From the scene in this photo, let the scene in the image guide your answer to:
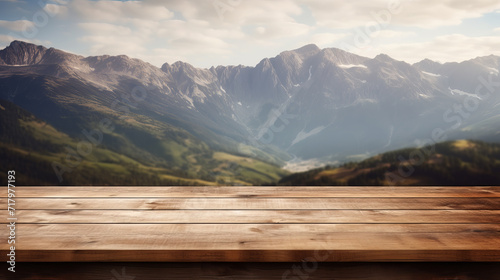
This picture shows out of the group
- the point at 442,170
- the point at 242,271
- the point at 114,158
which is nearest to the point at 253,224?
the point at 242,271

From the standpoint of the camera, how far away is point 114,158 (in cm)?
10562

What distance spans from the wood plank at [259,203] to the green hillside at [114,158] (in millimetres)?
87071

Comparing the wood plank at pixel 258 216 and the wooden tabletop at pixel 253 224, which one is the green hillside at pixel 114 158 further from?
the wood plank at pixel 258 216

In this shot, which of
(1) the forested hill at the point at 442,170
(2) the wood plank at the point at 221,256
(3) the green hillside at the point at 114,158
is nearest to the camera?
(2) the wood plank at the point at 221,256

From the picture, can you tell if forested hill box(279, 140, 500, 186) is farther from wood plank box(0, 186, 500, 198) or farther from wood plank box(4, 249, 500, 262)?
wood plank box(4, 249, 500, 262)

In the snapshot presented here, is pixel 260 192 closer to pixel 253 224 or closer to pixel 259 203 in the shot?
pixel 259 203

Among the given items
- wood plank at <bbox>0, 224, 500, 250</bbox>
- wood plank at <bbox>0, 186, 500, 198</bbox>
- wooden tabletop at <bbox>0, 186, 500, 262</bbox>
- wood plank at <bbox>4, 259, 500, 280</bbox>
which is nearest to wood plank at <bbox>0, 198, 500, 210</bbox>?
wooden tabletop at <bbox>0, 186, 500, 262</bbox>

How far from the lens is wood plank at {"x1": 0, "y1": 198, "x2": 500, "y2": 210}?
7.43 feet

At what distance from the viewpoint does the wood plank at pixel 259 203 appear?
2.26 meters

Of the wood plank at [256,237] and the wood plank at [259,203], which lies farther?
the wood plank at [259,203]

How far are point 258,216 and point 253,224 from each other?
16cm

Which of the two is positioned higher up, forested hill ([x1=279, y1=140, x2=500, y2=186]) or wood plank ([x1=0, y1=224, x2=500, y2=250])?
wood plank ([x1=0, y1=224, x2=500, y2=250])

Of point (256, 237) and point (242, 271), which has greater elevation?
point (256, 237)

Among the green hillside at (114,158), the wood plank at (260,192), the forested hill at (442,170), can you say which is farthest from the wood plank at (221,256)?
the green hillside at (114,158)
